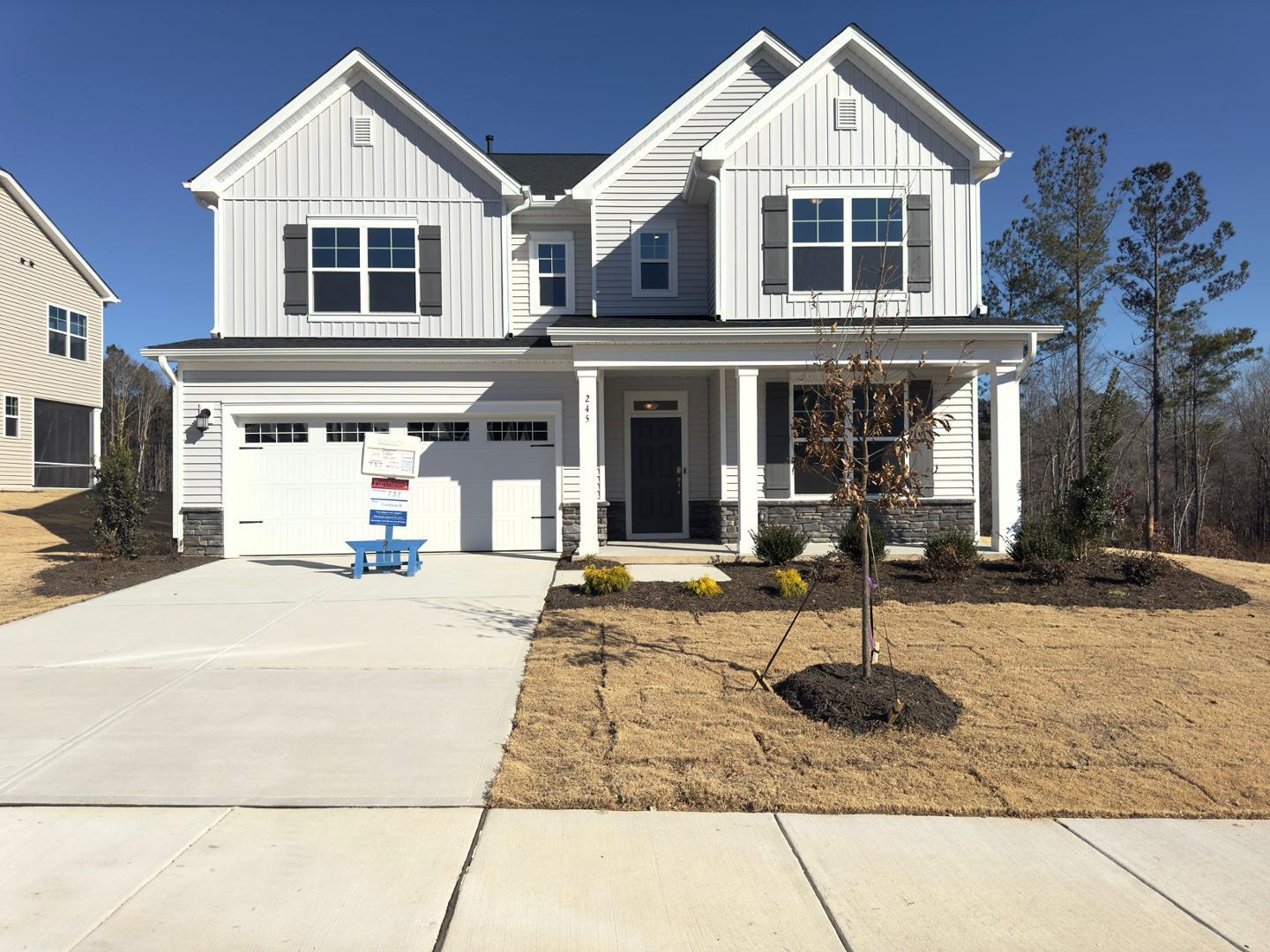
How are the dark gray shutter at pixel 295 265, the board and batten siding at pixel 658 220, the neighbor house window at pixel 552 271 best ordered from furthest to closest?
1. the neighbor house window at pixel 552 271
2. the board and batten siding at pixel 658 220
3. the dark gray shutter at pixel 295 265

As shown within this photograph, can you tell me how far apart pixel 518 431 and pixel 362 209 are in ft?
15.3

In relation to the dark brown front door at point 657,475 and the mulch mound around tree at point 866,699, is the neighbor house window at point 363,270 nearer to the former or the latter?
the dark brown front door at point 657,475

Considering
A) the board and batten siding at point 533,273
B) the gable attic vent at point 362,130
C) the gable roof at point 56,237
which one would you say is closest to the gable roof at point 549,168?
the board and batten siding at point 533,273

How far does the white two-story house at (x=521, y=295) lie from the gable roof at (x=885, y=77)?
0.14 feet

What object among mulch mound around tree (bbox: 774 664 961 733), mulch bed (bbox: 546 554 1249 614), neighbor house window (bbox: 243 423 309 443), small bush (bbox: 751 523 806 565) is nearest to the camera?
mulch mound around tree (bbox: 774 664 961 733)

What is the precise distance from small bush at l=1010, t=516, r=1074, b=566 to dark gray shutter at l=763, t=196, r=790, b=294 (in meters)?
5.17

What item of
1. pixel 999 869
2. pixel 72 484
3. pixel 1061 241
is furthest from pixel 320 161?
pixel 1061 241

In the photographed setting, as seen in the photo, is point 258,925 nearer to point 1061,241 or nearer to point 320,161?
point 320,161

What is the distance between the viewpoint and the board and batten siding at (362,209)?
43.9 ft

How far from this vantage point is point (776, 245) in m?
12.9

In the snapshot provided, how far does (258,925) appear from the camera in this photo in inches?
116

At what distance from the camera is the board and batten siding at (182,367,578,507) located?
41.7 feet

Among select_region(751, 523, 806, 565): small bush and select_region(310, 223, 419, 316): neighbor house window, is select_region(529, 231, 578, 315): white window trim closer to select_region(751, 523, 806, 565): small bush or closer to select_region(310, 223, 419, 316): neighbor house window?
select_region(310, 223, 419, 316): neighbor house window

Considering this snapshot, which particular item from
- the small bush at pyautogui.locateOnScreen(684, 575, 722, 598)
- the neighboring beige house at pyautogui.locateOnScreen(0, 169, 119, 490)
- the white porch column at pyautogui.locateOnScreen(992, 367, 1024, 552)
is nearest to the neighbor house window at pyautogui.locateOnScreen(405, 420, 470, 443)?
the small bush at pyautogui.locateOnScreen(684, 575, 722, 598)
